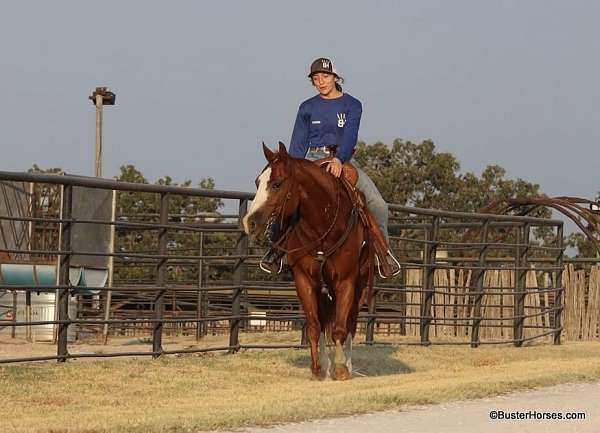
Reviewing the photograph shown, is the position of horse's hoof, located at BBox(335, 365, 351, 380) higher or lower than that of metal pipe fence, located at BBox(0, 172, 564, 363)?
lower

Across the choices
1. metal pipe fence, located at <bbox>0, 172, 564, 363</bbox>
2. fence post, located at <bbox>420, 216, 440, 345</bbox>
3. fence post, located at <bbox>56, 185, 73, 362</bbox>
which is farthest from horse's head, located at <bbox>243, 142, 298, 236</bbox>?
fence post, located at <bbox>420, 216, 440, 345</bbox>

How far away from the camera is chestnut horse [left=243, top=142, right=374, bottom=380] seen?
10.5 metres

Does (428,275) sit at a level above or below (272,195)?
below

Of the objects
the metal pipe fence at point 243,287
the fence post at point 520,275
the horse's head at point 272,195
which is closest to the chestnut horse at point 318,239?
the horse's head at point 272,195

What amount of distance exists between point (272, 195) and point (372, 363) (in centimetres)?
292

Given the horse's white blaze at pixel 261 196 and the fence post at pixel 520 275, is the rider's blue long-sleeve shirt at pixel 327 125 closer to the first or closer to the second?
the horse's white blaze at pixel 261 196

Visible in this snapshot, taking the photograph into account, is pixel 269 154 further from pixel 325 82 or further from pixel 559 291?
pixel 559 291

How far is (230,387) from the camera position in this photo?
10562 millimetres

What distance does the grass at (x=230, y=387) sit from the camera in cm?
815

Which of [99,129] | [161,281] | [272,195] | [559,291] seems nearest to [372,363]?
[161,281]

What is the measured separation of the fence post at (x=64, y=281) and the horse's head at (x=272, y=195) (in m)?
1.86

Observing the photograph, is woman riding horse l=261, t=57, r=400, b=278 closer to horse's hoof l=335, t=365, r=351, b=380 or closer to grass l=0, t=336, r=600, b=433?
horse's hoof l=335, t=365, r=351, b=380

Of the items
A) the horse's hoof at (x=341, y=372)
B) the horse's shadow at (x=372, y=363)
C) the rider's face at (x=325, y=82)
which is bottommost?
the horse's shadow at (x=372, y=363)

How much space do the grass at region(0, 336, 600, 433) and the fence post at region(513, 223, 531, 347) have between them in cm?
363
